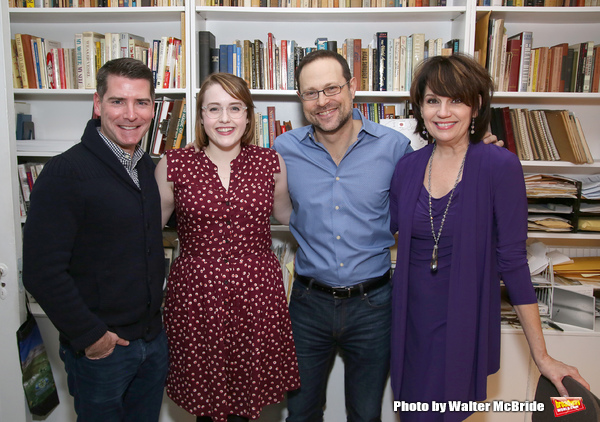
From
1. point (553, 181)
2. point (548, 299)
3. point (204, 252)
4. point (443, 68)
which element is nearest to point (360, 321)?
point (204, 252)

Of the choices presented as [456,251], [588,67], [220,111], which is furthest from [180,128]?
[588,67]

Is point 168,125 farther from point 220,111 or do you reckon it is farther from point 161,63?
point 220,111

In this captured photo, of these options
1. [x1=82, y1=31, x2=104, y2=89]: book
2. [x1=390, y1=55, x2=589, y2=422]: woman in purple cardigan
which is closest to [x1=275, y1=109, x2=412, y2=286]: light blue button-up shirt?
[x1=390, y1=55, x2=589, y2=422]: woman in purple cardigan

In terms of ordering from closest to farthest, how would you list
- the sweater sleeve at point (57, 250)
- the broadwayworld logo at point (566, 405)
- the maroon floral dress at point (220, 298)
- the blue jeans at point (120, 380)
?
the broadwayworld logo at point (566, 405)
the sweater sleeve at point (57, 250)
the blue jeans at point (120, 380)
the maroon floral dress at point (220, 298)

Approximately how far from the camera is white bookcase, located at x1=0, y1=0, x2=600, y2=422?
229 centimetres

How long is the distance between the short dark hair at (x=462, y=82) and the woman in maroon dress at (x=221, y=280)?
64 centimetres

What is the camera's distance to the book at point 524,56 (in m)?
2.31

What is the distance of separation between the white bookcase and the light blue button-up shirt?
2.10 ft

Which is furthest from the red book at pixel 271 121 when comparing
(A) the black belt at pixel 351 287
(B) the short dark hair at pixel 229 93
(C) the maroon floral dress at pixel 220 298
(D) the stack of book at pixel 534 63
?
(D) the stack of book at pixel 534 63

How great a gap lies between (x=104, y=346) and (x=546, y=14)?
259 cm

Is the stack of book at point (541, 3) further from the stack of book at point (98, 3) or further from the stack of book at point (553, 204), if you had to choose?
the stack of book at point (98, 3)

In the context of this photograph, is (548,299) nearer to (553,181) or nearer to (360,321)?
(553,181)

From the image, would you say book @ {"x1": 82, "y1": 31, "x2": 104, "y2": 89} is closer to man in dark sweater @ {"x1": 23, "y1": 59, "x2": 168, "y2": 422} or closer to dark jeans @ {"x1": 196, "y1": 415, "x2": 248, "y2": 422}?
man in dark sweater @ {"x1": 23, "y1": 59, "x2": 168, "y2": 422}

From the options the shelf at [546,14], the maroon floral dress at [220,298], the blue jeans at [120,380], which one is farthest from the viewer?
the shelf at [546,14]
